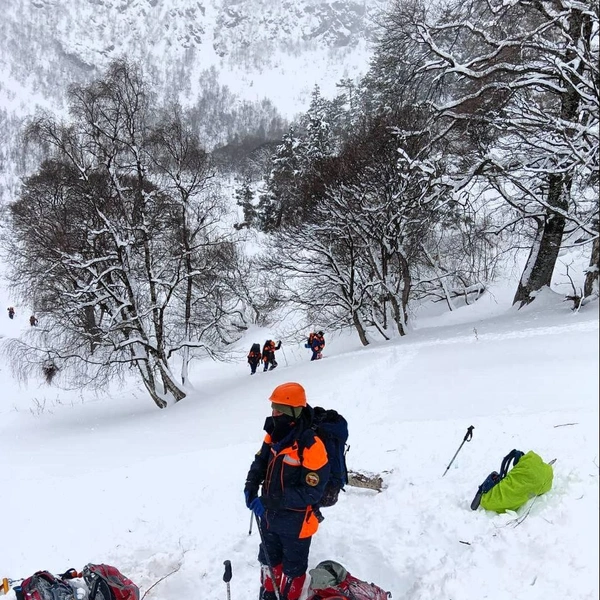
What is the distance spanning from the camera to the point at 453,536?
389 cm

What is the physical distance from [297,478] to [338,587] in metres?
0.87

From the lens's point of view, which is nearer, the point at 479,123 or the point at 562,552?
the point at 562,552

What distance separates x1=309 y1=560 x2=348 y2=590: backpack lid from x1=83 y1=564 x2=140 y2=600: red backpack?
1.59 meters

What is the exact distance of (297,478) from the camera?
3.17 m

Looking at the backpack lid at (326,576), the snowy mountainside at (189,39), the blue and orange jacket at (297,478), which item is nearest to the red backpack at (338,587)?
the backpack lid at (326,576)

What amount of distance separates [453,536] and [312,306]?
1357 cm

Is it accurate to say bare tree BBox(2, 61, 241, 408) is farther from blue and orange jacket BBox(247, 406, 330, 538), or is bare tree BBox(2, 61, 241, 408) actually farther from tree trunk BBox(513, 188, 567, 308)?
blue and orange jacket BBox(247, 406, 330, 538)

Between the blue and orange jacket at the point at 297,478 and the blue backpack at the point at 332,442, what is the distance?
0.11m

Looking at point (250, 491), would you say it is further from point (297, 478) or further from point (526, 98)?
point (526, 98)

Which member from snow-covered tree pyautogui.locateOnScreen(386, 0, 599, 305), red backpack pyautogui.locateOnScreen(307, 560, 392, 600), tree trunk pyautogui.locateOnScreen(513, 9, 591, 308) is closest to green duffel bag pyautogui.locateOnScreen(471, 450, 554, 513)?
red backpack pyautogui.locateOnScreen(307, 560, 392, 600)

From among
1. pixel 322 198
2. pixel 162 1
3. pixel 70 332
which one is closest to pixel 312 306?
pixel 322 198

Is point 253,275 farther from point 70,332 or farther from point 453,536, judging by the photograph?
point 453,536

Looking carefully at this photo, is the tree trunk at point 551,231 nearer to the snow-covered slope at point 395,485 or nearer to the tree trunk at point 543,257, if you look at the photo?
the tree trunk at point 543,257

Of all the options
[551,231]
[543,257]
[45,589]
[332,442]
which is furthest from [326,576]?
[551,231]
